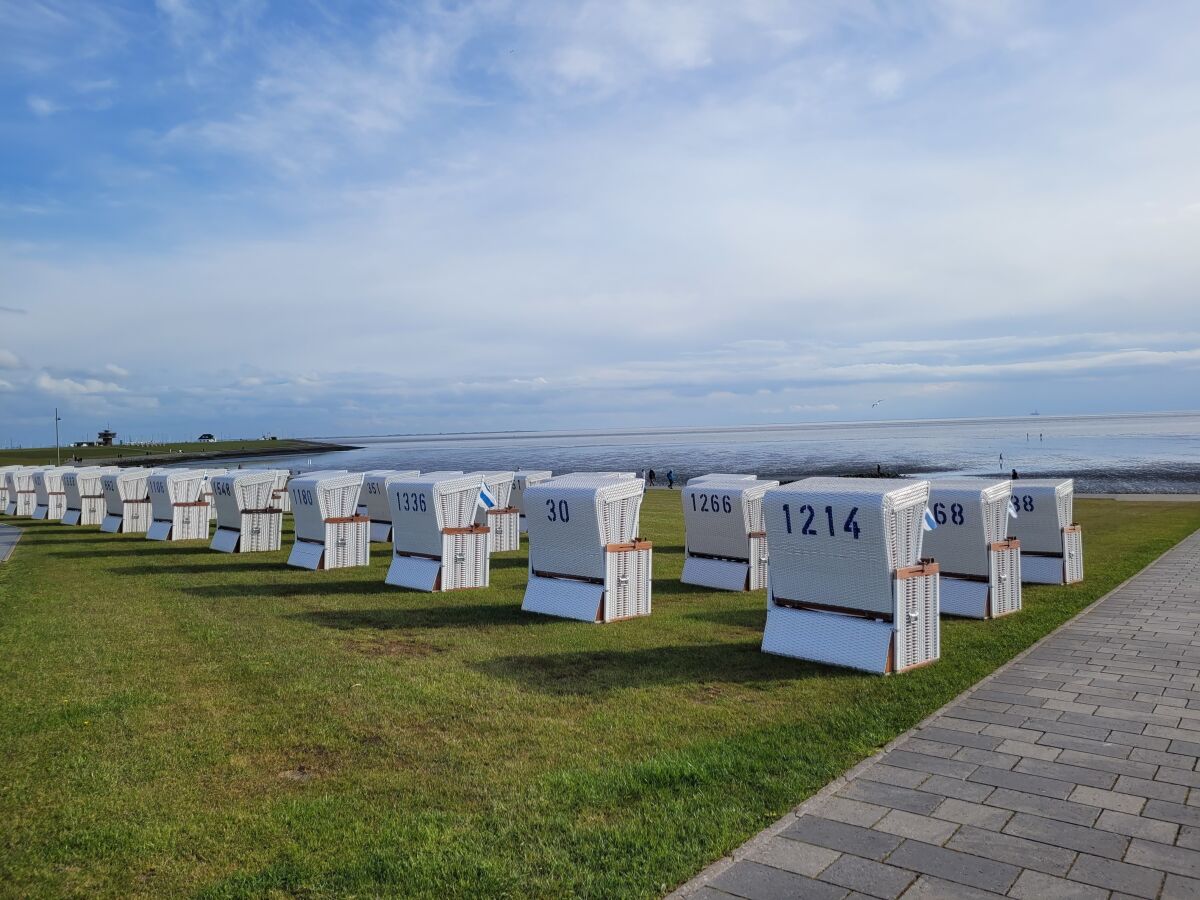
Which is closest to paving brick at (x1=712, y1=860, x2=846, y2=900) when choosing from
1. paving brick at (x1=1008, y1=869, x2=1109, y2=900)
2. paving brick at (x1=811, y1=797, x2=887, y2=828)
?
paving brick at (x1=811, y1=797, x2=887, y2=828)

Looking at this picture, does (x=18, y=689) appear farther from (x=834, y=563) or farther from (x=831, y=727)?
(x=834, y=563)

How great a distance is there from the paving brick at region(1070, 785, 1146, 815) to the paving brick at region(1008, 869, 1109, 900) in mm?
1292

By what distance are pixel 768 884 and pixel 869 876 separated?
61cm

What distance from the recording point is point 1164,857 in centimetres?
506

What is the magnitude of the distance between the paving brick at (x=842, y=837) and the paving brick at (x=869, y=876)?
0.37 ft

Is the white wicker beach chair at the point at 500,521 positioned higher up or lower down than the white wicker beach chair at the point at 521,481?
lower down

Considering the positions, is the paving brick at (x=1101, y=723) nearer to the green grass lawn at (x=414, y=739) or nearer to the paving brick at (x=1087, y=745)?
the paving brick at (x=1087, y=745)


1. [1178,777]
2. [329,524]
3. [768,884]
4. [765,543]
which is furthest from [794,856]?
[329,524]

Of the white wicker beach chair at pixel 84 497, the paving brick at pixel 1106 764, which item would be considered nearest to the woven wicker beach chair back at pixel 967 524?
the paving brick at pixel 1106 764

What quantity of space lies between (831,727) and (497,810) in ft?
10.9

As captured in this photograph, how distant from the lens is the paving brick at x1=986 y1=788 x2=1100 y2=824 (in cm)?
564

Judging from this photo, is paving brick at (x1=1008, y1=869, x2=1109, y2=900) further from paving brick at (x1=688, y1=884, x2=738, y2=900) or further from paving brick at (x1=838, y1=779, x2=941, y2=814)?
paving brick at (x1=688, y1=884, x2=738, y2=900)

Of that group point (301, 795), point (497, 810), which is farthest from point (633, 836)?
point (301, 795)

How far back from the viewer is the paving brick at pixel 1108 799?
19.0 feet
